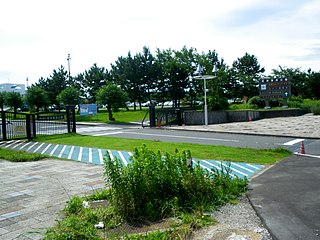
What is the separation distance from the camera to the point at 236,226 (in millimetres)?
4332

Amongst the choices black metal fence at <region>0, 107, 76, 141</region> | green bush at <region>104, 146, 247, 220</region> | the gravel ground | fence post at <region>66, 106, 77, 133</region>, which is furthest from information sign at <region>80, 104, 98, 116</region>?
the gravel ground

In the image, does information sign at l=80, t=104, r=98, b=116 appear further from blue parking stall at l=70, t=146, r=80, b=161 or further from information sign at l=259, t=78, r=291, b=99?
blue parking stall at l=70, t=146, r=80, b=161

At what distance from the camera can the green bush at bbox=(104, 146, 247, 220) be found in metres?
4.73

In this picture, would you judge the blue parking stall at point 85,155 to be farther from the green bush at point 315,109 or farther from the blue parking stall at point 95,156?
the green bush at point 315,109

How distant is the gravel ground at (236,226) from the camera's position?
397 centimetres

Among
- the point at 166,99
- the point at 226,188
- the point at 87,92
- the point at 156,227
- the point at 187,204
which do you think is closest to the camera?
the point at 156,227

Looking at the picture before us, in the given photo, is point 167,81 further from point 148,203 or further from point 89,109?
point 148,203

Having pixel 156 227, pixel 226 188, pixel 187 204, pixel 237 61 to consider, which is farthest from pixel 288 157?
pixel 237 61

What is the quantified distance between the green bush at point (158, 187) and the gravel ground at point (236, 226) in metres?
0.35

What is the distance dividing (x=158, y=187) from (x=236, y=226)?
1.41 m

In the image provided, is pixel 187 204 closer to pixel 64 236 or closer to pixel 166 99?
pixel 64 236

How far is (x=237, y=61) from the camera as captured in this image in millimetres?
56562

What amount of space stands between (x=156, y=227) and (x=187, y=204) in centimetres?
91

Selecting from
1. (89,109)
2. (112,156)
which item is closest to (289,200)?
(112,156)
